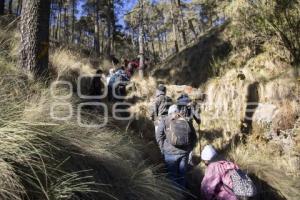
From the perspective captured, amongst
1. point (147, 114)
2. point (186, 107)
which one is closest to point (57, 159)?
point (186, 107)

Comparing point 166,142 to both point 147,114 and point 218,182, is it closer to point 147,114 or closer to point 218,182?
point 218,182

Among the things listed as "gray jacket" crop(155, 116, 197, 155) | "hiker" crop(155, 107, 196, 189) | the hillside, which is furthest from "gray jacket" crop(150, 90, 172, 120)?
"hiker" crop(155, 107, 196, 189)

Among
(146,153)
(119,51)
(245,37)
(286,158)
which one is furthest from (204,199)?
(119,51)

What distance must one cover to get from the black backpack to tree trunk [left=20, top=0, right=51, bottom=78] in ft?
8.93

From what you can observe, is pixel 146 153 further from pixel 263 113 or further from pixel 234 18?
pixel 234 18

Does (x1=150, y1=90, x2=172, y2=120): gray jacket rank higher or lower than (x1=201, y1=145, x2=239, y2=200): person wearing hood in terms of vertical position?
higher

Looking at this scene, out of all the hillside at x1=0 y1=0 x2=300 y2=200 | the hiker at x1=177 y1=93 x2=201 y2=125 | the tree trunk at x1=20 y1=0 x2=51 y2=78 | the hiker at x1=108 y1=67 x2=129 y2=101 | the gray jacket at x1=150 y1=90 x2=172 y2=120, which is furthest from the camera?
the hiker at x1=108 y1=67 x2=129 y2=101

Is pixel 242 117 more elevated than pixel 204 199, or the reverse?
pixel 242 117

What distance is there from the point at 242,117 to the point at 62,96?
7742 mm

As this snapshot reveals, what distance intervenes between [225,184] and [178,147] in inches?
61.2

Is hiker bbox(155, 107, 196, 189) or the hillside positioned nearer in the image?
the hillside

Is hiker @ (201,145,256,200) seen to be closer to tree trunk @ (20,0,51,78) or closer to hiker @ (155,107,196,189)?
hiker @ (155,107,196,189)

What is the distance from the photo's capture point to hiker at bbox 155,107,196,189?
8.58 metres

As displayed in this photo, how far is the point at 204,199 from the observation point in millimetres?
7594
